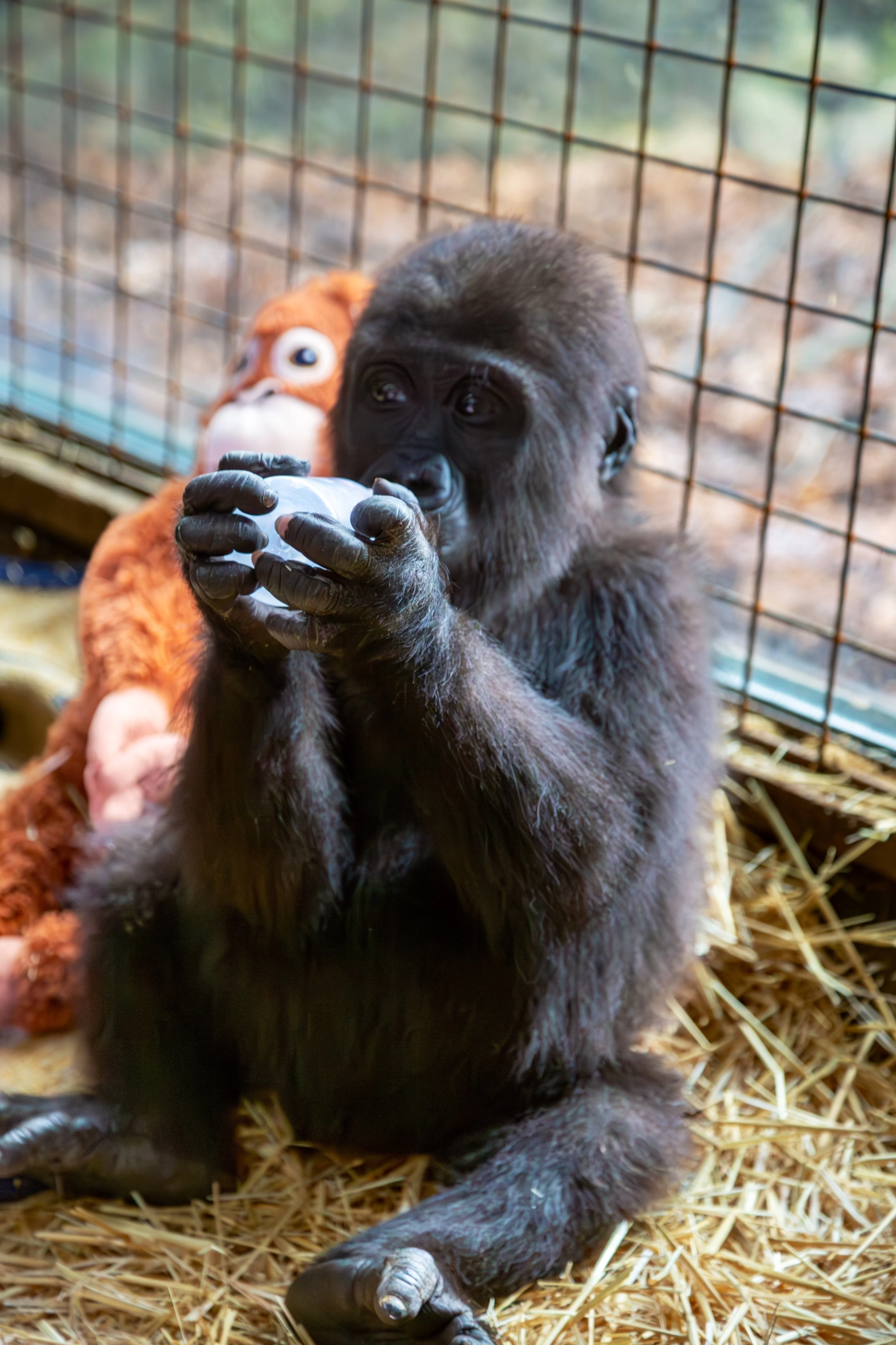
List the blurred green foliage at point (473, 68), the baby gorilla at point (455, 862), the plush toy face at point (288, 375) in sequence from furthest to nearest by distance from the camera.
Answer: the blurred green foliage at point (473, 68) → the plush toy face at point (288, 375) → the baby gorilla at point (455, 862)

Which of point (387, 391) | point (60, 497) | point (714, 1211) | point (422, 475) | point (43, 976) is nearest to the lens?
point (422, 475)

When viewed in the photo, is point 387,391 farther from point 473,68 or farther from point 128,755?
point 473,68

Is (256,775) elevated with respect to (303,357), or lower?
lower

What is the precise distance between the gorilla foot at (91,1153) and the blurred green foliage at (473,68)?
218 cm

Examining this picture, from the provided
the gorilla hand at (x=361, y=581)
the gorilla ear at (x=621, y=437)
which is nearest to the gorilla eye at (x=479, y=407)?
the gorilla ear at (x=621, y=437)

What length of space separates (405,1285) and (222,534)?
97cm

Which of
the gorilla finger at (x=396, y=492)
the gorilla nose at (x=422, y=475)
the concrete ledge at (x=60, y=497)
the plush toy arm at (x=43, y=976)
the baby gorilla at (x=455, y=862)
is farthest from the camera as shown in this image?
the concrete ledge at (x=60, y=497)

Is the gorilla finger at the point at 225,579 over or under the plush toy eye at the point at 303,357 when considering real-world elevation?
under

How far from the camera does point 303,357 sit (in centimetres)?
292

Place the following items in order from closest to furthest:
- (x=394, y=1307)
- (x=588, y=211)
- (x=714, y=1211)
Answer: (x=394, y=1307)
(x=714, y=1211)
(x=588, y=211)

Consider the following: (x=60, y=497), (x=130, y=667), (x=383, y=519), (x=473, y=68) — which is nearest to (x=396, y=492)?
(x=383, y=519)

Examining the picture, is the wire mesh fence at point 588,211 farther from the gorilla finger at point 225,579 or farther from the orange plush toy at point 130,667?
the gorilla finger at point 225,579

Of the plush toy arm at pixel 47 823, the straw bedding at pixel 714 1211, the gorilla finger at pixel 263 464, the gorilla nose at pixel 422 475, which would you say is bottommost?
the straw bedding at pixel 714 1211

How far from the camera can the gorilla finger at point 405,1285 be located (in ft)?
6.40
